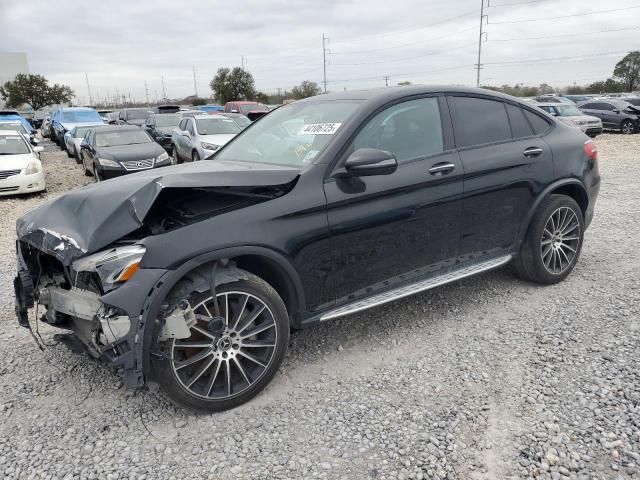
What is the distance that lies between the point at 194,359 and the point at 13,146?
10704mm

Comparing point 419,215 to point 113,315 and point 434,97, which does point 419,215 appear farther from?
point 113,315

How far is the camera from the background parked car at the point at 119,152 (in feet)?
35.4

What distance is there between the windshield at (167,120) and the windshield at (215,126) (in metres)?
5.32

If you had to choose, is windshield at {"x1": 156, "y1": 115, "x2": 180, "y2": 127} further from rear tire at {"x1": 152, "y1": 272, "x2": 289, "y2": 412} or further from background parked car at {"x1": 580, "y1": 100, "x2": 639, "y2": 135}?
background parked car at {"x1": 580, "y1": 100, "x2": 639, "y2": 135}

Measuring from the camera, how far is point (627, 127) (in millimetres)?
21422

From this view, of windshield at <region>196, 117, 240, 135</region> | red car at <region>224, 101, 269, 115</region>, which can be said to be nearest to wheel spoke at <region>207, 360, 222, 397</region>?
windshield at <region>196, 117, 240, 135</region>

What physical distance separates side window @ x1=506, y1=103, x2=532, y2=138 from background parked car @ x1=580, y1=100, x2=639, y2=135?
20.9 meters

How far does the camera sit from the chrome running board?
320 cm

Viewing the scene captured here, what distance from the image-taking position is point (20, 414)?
2859 millimetres

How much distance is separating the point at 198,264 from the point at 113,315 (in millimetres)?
499

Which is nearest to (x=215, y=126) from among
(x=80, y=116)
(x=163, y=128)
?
(x=163, y=128)

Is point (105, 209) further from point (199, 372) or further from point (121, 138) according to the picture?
point (121, 138)

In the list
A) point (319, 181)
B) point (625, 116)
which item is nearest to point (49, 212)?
point (319, 181)

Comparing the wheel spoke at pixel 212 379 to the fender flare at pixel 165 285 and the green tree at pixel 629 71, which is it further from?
the green tree at pixel 629 71
